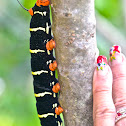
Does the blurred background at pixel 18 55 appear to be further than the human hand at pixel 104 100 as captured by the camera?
Yes

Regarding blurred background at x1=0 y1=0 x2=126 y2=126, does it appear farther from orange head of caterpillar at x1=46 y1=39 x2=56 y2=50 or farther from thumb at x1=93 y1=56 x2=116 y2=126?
thumb at x1=93 y1=56 x2=116 y2=126

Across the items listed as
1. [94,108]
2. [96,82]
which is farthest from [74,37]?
[94,108]

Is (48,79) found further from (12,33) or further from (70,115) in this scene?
(12,33)

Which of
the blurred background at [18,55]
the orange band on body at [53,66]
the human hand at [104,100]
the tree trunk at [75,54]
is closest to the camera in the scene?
the tree trunk at [75,54]

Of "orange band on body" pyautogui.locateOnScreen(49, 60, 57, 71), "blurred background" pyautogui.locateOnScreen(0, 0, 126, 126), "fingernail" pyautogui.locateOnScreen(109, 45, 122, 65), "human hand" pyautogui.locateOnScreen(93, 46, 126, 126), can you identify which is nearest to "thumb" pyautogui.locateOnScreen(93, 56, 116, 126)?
"human hand" pyautogui.locateOnScreen(93, 46, 126, 126)

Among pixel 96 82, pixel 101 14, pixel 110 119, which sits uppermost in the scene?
pixel 101 14

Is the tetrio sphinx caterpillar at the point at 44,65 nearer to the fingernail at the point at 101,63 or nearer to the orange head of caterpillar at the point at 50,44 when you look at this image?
the orange head of caterpillar at the point at 50,44

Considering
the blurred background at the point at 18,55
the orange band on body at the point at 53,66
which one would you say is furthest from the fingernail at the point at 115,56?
the blurred background at the point at 18,55
